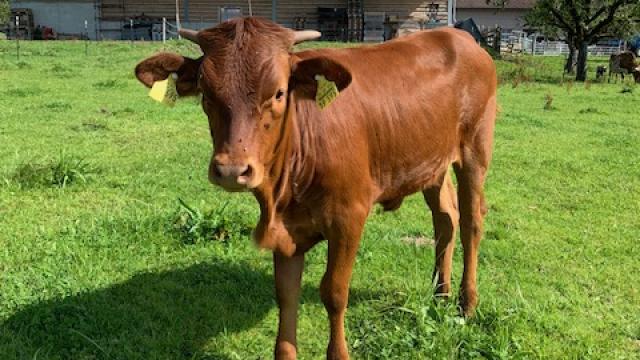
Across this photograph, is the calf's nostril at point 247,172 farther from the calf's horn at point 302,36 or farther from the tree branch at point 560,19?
the tree branch at point 560,19

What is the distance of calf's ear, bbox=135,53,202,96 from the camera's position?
10.4 ft

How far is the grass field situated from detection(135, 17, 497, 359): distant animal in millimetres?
506

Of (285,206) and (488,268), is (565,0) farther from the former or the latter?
(285,206)

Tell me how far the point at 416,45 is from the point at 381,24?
115 ft

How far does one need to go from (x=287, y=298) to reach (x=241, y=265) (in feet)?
4.66

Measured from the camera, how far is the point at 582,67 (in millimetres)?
24359

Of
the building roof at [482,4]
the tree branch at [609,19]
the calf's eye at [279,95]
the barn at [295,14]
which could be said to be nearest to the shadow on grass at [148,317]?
the calf's eye at [279,95]

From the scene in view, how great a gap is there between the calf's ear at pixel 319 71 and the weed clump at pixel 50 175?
4.57 m

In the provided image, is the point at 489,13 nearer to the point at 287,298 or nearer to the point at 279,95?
the point at 287,298

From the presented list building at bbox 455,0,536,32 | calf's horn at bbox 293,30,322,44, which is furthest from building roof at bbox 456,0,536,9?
calf's horn at bbox 293,30,322,44

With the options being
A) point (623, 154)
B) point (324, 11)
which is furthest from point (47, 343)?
point (324, 11)

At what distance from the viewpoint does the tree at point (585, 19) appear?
79.6ft

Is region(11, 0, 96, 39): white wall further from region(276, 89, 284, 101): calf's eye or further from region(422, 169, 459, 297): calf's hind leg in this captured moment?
region(276, 89, 284, 101): calf's eye

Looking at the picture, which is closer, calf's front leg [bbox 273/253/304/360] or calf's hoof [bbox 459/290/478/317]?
calf's front leg [bbox 273/253/304/360]
